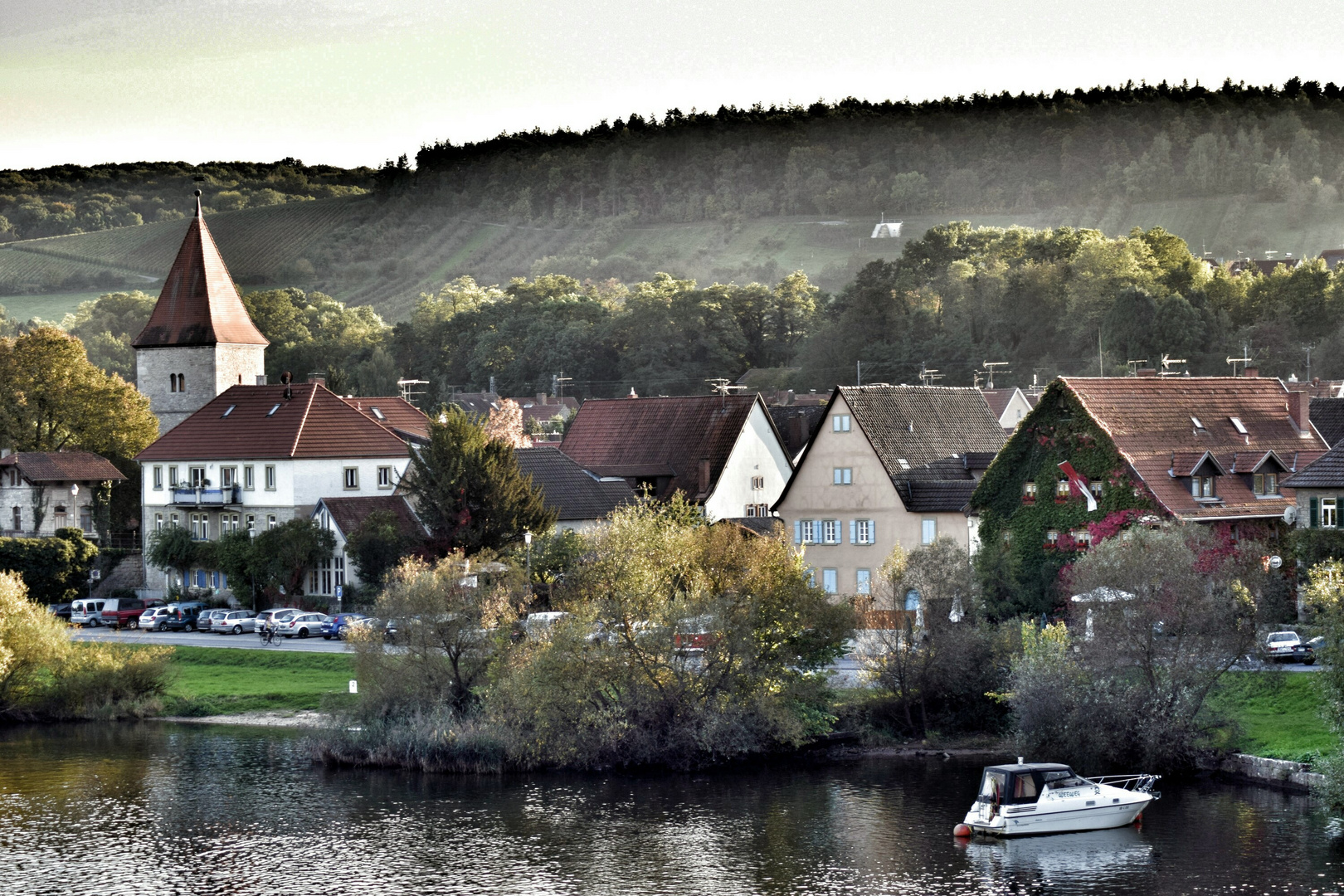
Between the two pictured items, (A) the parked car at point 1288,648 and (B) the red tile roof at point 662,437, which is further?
(B) the red tile roof at point 662,437

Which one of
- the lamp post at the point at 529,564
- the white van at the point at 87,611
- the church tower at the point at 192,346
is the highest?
the church tower at the point at 192,346

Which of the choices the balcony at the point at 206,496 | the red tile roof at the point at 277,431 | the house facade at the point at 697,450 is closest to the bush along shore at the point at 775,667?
the house facade at the point at 697,450

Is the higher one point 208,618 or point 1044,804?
point 208,618

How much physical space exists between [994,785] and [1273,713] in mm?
10425

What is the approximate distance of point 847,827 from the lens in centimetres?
3984

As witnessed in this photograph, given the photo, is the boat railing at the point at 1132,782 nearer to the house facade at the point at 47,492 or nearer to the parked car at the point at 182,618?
the parked car at the point at 182,618

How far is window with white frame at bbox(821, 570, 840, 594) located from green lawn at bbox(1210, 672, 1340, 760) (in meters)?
20.7

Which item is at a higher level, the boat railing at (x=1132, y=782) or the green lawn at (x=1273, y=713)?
the green lawn at (x=1273, y=713)

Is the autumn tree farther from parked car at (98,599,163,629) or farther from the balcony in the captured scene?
parked car at (98,599,163,629)

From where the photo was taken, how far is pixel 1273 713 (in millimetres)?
46594

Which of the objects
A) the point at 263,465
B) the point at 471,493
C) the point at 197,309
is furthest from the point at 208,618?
the point at 197,309

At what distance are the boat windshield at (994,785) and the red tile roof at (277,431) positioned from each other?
4510 cm

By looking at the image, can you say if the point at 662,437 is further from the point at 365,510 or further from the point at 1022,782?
the point at 1022,782

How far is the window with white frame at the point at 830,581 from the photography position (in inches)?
2625
